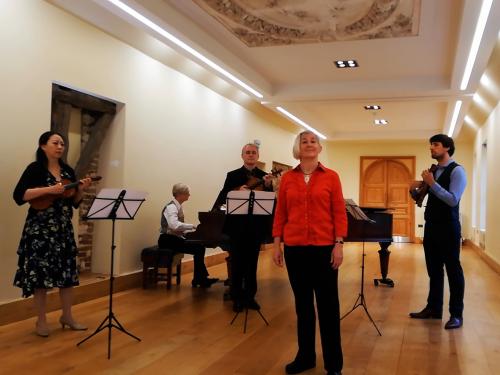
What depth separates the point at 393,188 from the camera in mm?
14305

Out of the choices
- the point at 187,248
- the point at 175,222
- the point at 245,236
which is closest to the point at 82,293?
the point at 175,222

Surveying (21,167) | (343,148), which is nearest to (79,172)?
(21,167)

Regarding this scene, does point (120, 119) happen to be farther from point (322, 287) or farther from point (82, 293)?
point (322, 287)

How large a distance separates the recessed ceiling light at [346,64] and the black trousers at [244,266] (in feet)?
11.6

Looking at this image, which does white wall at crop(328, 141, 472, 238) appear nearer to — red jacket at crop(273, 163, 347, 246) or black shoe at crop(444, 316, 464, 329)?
black shoe at crop(444, 316, 464, 329)

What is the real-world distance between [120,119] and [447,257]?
374 cm

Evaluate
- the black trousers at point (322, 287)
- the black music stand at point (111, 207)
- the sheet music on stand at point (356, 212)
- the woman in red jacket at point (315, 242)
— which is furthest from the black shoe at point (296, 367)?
the sheet music on stand at point (356, 212)

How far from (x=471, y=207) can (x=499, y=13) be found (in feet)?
32.1

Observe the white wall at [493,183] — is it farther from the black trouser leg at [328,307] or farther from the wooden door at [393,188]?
the black trouser leg at [328,307]

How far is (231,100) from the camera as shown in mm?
8664

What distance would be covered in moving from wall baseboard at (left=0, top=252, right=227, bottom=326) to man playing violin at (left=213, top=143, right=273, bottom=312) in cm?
150

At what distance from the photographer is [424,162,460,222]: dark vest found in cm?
419

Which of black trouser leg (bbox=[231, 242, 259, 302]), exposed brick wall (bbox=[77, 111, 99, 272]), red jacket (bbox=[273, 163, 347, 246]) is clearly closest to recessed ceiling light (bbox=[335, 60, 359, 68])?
exposed brick wall (bbox=[77, 111, 99, 272])

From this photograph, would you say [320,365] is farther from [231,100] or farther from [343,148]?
[343,148]
